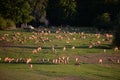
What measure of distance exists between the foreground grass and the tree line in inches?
1179

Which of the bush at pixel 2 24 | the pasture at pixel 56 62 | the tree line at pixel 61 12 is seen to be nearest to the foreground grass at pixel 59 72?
the pasture at pixel 56 62

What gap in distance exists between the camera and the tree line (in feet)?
165

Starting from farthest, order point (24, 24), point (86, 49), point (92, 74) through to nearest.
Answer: point (24, 24), point (86, 49), point (92, 74)

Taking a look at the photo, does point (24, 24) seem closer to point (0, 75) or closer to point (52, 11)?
point (52, 11)

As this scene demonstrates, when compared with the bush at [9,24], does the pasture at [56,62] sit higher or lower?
lower

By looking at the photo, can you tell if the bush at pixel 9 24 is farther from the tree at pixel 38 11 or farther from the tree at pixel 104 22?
the tree at pixel 38 11

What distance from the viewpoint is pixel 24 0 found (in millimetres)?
51156

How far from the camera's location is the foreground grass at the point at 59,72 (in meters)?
16.3

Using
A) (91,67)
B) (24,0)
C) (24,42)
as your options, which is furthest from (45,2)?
(91,67)

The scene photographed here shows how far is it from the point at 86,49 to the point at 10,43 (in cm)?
599

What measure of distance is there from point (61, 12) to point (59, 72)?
144 ft

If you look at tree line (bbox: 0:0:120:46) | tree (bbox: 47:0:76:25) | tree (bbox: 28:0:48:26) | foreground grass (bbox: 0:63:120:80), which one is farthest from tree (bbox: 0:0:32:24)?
foreground grass (bbox: 0:63:120:80)

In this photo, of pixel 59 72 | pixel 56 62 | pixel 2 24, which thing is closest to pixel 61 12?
pixel 2 24

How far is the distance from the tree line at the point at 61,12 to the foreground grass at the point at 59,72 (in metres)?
29.9
